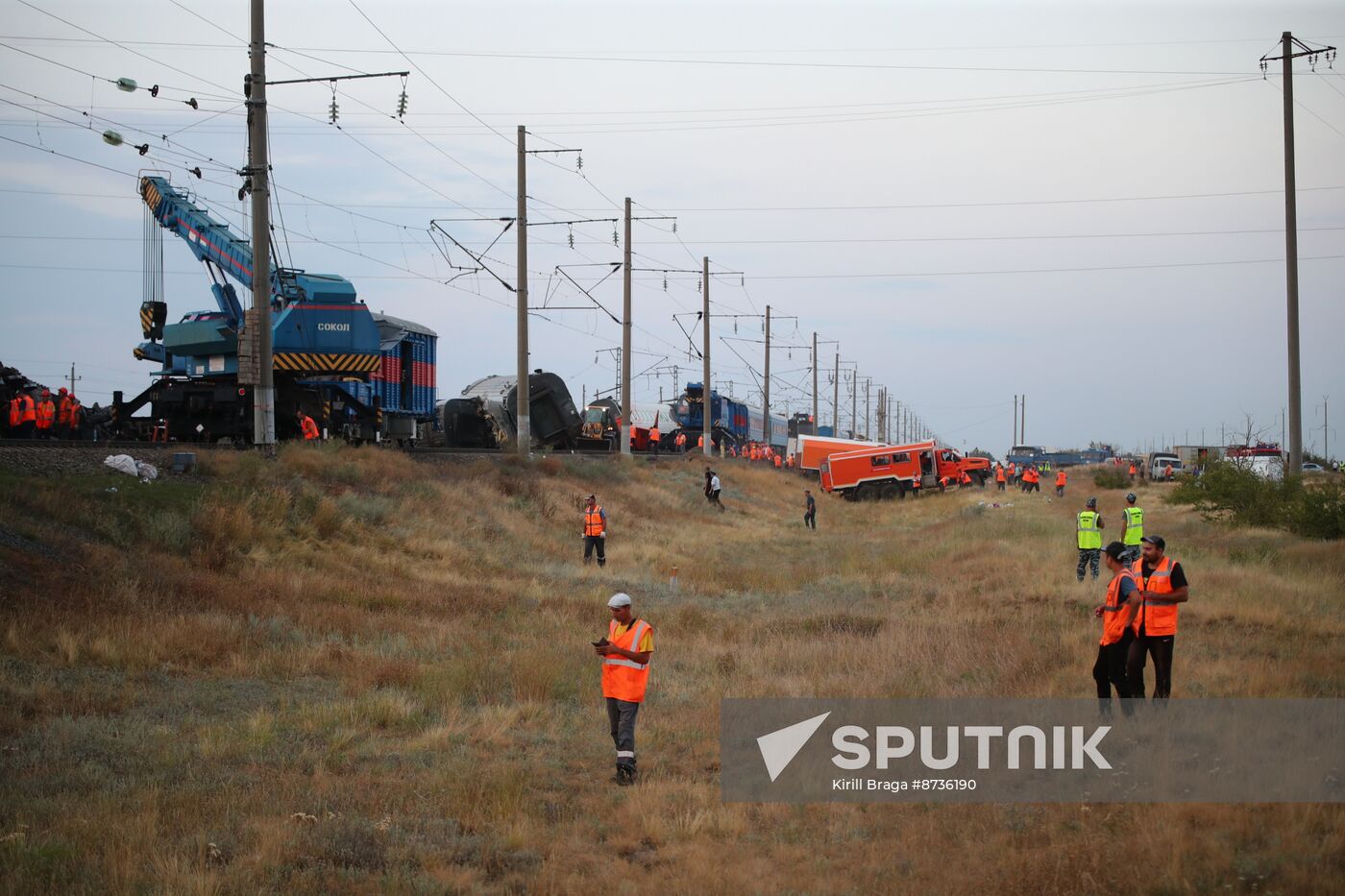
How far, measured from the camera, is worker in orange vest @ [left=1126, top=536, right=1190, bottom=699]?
906 centimetres

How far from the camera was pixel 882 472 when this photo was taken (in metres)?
53.6

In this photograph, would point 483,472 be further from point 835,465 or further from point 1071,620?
point 835,465

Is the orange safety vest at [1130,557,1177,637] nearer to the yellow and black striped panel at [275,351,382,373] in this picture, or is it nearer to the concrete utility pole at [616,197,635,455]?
the yellow and black striped panel at [275,351,382,373]

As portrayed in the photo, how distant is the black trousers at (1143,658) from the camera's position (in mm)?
9094

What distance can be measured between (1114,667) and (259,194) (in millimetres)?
15198

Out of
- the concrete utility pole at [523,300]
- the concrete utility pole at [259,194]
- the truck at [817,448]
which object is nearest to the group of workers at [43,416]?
the concrete utility pole at [259,194]

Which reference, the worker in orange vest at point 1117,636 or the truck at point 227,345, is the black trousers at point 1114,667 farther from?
the truck at point 227,345

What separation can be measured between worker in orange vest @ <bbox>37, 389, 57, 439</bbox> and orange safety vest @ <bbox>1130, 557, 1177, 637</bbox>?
20331mm

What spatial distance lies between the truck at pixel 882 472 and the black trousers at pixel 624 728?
149 ft

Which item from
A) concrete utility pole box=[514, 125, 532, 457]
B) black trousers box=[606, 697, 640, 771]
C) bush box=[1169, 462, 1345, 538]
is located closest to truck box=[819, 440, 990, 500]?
bush box=[1169, 462, 1345, 538]

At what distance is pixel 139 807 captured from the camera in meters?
7.45

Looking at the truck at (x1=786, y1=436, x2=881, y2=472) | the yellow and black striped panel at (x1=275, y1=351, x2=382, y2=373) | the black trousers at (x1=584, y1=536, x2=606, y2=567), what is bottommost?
the black trousers at (x1=584, y1=536, x2=606, y2=567)

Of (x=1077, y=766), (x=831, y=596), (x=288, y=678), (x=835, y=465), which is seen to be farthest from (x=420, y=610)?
(x=835, y=465)

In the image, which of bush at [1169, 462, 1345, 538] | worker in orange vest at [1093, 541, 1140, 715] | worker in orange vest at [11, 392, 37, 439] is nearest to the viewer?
worker in orange vest at [1093, 541, 1140, 715]
